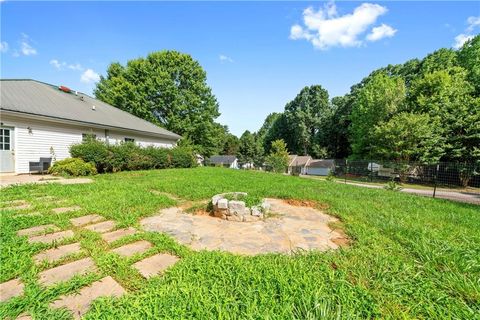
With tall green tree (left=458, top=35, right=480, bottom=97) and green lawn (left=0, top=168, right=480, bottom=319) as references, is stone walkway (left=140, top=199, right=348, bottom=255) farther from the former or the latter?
tall green tree (left=458, top=35, right=480, bottom=97)

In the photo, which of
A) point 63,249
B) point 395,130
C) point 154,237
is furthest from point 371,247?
point 395,130

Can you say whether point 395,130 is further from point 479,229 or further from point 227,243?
point 227,243

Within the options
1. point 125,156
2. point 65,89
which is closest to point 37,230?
point 125,156

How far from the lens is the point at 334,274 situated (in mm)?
1996

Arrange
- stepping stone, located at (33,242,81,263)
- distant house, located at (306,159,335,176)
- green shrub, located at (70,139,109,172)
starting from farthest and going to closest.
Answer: distant house, located at (306,159,335,176) → green shrub, located at (70,139,109,172) → stepping stone, located at (33,242,81,263)

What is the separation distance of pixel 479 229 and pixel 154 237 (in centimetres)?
508

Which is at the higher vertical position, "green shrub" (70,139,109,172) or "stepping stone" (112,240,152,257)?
"green shrub" (70,139,109,172)

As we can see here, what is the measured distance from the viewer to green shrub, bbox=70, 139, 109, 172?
8.81 meters

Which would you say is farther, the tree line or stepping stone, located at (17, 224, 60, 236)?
the tree line

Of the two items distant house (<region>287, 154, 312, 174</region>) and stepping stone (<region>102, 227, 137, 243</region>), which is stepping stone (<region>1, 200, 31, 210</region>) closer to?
stepping stone (<region>102, 227, 137, 243</region>)

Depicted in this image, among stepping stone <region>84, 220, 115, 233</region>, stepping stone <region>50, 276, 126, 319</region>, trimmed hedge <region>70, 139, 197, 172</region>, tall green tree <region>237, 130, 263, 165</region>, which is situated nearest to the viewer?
stepping stone <region>50, 276, 126, 319</region>

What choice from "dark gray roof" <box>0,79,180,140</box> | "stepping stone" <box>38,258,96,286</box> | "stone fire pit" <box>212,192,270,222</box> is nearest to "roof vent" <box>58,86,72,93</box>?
"dark gray roof" <box>0,79,180,140</box>

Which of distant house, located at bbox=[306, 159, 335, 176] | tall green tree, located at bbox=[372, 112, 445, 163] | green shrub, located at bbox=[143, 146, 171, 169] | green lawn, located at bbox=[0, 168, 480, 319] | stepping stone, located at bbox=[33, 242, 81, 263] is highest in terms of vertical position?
tall green tree, located at bbox=[372, 112, 445, 163]

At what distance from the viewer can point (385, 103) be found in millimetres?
20656
